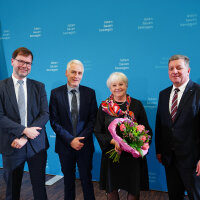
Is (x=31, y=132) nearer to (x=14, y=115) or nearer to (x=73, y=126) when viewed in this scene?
(x=14, y=115)

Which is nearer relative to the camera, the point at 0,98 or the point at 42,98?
the point at 0,98

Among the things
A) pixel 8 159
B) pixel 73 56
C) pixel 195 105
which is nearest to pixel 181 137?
pixel 195 105

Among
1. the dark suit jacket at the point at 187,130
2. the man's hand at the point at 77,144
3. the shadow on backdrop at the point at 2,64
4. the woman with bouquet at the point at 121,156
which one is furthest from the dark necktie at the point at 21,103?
the shadow on backdrop at the point at 2,64

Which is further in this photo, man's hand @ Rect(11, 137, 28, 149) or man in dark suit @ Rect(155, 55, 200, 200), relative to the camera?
man's hand @ Rect(11, 137, 28, 149)

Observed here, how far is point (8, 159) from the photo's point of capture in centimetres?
224

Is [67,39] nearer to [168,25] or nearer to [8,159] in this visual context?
[168,25]

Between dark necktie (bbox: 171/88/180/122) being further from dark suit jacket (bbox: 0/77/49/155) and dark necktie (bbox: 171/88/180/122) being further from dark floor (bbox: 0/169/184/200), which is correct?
dark floor (bbox: 0/169/184/200)

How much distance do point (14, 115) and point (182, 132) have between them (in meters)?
1.71

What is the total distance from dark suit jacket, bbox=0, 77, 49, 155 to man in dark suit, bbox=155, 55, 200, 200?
1334 millimetres

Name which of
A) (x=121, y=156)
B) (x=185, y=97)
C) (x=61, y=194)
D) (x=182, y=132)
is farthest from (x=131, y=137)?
(x=61, y=194)

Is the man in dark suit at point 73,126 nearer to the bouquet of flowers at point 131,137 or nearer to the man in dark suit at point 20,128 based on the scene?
the man in dark suit at point 20,128

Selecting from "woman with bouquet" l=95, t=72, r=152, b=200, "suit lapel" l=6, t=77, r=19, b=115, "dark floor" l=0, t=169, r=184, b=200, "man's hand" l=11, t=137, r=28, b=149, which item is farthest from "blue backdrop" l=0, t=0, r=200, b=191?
"man's hand" l=11, t=137, r=28, b=149

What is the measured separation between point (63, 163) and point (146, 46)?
1.99 meters

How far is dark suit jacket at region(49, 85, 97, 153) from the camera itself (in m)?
2.46
